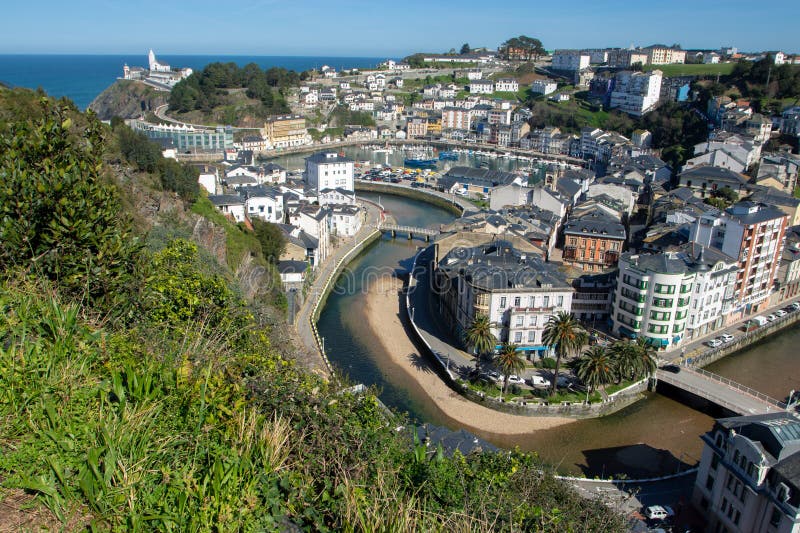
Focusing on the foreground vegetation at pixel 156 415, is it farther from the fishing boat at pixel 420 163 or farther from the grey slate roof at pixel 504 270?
the fishing boat at pixel 420 163

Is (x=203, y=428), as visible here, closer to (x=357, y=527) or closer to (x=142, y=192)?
(x=357, y=527)

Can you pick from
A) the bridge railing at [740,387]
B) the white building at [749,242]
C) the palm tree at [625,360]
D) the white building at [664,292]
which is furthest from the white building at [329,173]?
the bridge railing at [740,387]

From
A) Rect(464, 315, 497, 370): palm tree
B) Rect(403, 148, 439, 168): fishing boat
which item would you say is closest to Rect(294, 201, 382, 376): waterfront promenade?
Rect(464, 315, 497, 370): palm tree

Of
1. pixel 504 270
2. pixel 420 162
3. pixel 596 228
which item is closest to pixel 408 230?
pixel 596 228

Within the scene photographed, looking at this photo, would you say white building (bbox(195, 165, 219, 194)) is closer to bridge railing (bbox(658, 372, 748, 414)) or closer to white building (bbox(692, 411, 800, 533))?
bridge railing (bbox(658, 372, 748, 414))

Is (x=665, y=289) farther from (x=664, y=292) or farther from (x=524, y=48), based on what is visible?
(x=524, y=48)

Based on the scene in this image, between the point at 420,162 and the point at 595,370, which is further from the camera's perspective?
the point at 420,162
